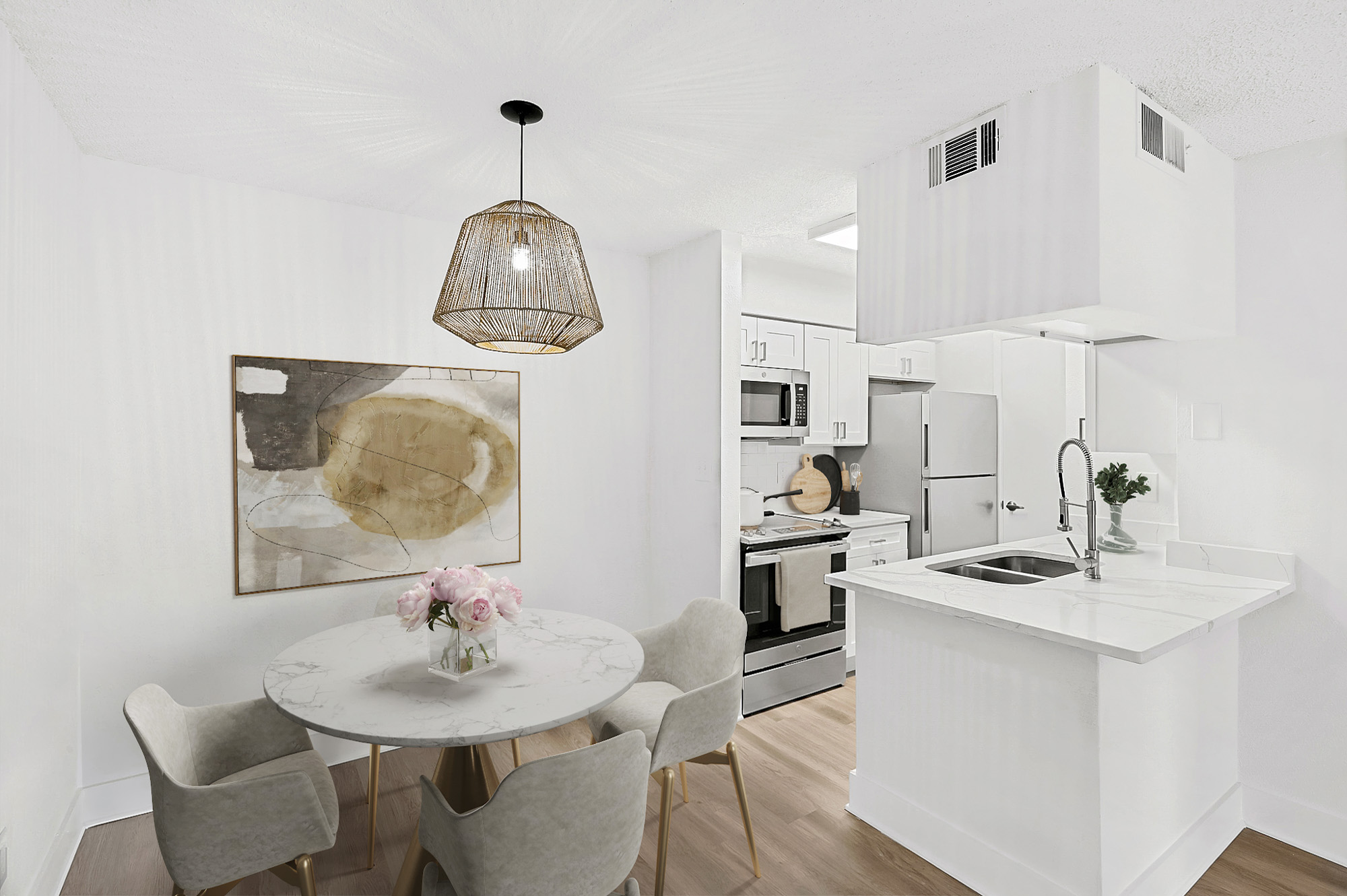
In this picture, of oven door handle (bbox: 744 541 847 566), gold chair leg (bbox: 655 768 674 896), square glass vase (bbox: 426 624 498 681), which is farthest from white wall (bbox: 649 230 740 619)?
square glass vase (bbox: 426 624 498 681)

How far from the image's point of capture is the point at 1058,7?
1.60m

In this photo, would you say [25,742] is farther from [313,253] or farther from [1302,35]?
[1302,35]

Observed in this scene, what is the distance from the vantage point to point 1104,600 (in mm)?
2180

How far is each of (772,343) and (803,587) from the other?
1428 millimetres

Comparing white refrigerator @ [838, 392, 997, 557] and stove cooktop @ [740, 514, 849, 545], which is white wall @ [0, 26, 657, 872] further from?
white refrigerator @ [838, 392, 997, 557]

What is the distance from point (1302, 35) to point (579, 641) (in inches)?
105

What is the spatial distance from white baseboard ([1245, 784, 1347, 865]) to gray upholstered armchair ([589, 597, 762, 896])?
1.87m

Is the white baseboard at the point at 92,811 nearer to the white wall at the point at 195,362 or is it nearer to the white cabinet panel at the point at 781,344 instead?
the white wall at the point at 195,362

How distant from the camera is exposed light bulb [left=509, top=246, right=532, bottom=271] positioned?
1.97 meters

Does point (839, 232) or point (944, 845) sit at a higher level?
point (839, 232)

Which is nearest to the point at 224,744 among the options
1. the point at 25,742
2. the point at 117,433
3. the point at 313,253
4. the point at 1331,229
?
the point at 25,742

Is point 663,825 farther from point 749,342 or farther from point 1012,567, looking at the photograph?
point 749,342

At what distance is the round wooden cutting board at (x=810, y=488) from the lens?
174 inches

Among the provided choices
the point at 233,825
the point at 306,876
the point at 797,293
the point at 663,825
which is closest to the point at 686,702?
the point at 663,825
